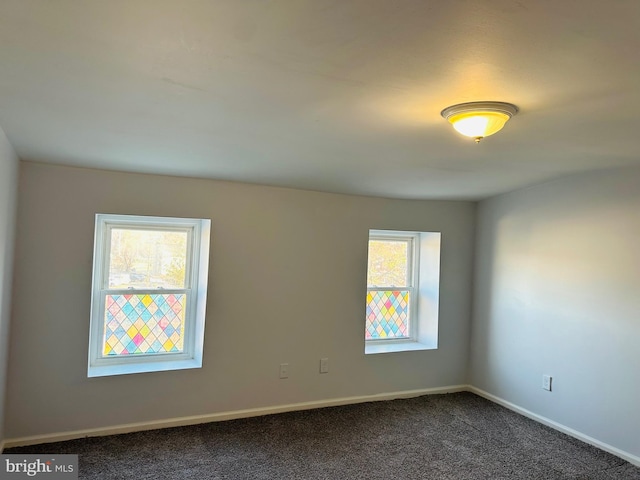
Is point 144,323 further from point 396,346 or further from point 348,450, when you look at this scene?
point 396,346

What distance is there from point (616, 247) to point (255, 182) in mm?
2669

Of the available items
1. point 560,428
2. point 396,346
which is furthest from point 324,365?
point 560,428

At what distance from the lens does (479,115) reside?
1906mm

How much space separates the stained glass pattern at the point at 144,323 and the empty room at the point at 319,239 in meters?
0.02

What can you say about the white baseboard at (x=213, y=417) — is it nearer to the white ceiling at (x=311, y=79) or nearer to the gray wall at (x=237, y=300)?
the gray wall at (x=237, y=300)

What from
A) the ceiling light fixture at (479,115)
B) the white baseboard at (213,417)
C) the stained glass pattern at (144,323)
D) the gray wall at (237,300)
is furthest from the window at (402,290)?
the ceiling light fixture at (479,115)

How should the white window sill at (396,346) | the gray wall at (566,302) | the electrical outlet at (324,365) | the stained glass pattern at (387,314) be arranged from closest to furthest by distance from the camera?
the gray wall at (566,302), the electrical outlet at (324,365), the white window sill at (396,346), the stained glass pattern at (387,314)

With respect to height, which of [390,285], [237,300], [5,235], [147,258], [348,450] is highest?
[5,235]

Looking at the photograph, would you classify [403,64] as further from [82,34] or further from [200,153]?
[200,153]

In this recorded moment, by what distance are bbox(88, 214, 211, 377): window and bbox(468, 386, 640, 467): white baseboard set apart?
8.78 ft

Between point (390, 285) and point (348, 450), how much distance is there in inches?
70.8

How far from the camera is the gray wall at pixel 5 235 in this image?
2.41 metres

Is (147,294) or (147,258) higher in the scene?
(147,258)

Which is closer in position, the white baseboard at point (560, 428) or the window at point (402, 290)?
the white baseboard at point (560, 428)
